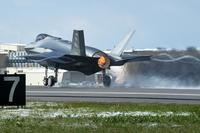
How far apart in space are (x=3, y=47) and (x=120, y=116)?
131 metres

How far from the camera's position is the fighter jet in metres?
62.9

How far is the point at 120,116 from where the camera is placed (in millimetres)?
17953

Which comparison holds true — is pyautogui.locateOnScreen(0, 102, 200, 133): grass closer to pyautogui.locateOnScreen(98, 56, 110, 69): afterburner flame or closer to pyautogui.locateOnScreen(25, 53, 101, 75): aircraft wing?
pyautogui.locateOnScreen(98, 56, 110, 69): afterburner flame

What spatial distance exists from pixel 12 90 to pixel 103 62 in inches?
1548

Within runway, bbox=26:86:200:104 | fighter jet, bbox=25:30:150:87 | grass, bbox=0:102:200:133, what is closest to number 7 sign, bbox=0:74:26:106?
grass, bbox=0:102:200:133

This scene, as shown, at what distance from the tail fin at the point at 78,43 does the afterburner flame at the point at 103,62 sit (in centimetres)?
438

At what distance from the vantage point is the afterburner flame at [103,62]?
62.4 meters

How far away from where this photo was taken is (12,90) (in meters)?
23.4

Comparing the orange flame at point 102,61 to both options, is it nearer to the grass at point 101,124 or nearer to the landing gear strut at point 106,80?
the landing gear strut at point 106,80

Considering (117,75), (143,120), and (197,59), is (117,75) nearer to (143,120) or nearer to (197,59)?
(197,59)

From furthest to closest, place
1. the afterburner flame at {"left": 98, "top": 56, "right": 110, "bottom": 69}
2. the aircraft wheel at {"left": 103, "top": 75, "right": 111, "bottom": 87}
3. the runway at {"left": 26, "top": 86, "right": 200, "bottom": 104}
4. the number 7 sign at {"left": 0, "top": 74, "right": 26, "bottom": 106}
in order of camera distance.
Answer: the aircraft wheel at {"left": 103, "top": 75, "right": 111, "bottom": 87}, the afterburner flame at {"left": 98, "top": 56, "right": 110, "bottom": 69}, the runway at {"left": 26, "top": 86, "right": 200, "bottom": 104}, the number 7 sign at {"left": 0, "top": 74, "right": 26, "bottom": 106}

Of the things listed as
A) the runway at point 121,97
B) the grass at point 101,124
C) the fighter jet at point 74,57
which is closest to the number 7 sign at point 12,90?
the grass at point 101,124

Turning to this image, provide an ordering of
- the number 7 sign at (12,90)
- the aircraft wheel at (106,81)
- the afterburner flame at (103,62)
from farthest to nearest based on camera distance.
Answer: the aircraft wheel at (106,81) → the afterburner flame at (103,62) → the number 7 sign at (12,90)

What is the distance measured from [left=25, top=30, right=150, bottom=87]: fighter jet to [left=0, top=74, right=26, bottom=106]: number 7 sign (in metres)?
38.6
